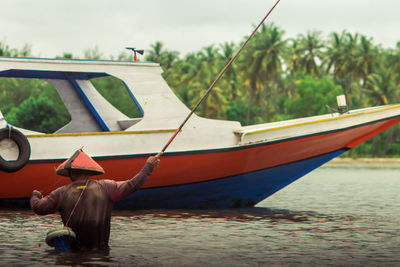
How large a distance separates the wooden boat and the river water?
1.46 feet

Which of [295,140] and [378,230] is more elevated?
[295,140]

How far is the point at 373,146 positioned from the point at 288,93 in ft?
73.3

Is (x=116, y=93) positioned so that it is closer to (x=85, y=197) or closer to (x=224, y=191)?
(x=224, y=191)

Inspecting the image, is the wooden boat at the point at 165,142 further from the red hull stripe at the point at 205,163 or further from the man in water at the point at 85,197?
the man in water at the point at 85,197

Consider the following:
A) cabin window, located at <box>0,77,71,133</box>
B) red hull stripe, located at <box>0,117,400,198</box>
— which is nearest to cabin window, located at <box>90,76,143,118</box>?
cabin window, located at <box>0,77,71,133</box>

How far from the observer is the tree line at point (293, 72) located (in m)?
65.6

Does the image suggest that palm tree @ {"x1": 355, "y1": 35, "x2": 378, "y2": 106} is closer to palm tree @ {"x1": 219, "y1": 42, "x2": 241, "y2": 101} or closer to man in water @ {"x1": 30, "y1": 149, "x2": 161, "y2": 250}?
palm tree @ {"x1": 219, "y1": 42, "x2": 241, "y2": 101}

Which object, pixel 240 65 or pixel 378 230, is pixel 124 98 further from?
pixel 378 230

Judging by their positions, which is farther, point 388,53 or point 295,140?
point 388,53

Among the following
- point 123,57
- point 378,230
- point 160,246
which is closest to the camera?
point 160,246

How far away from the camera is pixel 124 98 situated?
48.4m

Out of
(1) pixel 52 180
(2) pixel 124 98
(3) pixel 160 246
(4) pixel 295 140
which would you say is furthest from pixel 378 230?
(2) pixel 124 98

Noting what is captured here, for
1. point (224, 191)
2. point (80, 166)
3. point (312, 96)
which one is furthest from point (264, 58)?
point (80, 166)

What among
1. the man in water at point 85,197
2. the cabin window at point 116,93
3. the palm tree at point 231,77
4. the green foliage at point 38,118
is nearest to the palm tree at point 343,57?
the palm tree at point 231,77
